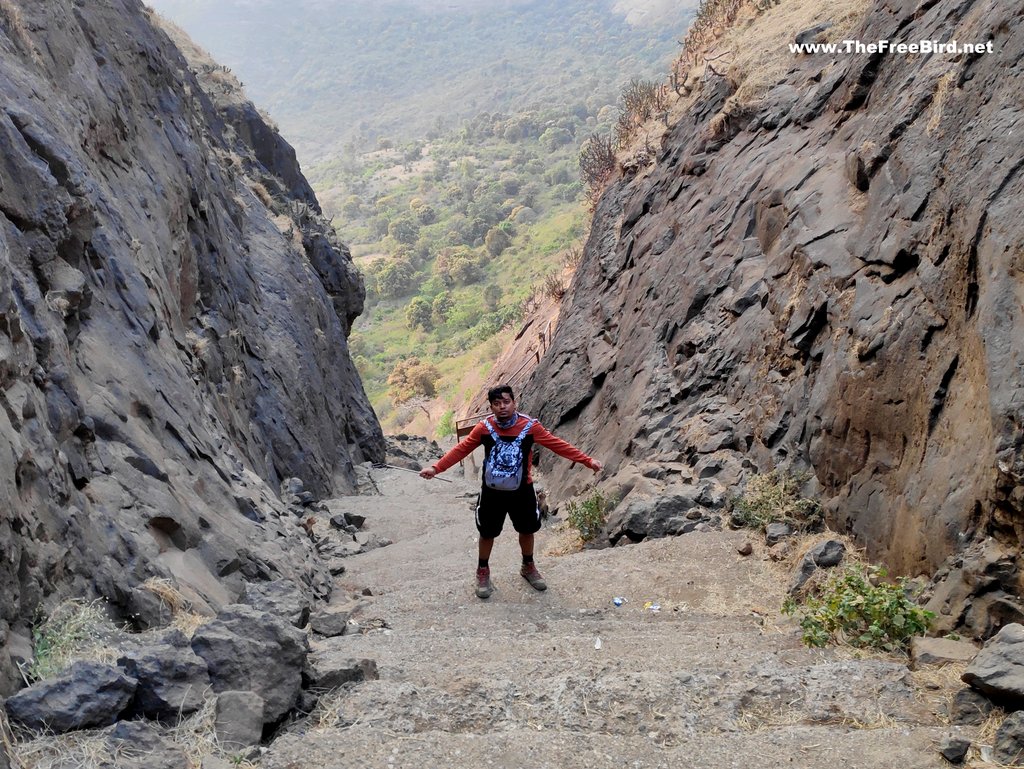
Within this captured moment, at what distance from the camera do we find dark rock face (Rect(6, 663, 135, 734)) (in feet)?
10.2

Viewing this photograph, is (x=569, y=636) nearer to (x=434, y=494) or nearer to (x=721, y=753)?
(x=721, y=753)

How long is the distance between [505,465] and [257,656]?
3158 millimetres

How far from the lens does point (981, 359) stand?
524 cm

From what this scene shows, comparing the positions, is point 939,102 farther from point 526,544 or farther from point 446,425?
point 446,425

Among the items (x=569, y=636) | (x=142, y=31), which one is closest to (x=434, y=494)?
(x=142, y=31)

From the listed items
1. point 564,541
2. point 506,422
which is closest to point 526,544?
point 506,422

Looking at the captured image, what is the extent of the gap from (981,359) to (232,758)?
15.5 ft

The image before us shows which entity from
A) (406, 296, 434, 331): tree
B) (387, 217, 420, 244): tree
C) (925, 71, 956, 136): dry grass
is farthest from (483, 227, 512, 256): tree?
(925, 71, 956, 136): dry grass

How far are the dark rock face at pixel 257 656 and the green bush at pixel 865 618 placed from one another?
2.81 metres

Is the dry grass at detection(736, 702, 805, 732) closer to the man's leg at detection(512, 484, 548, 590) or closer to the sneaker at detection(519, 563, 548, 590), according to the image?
the man's leg at detection(512, 484, 548, 590)

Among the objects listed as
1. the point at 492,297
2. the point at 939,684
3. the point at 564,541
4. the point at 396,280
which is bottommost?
the point at 564,541

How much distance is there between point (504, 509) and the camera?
Answer: 23.5 feet

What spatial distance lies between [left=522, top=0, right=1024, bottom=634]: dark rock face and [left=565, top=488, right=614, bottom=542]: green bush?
99cm

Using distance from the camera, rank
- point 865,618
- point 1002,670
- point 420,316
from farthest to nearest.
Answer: point 420,316 < point 865,618 < point 1002,670
